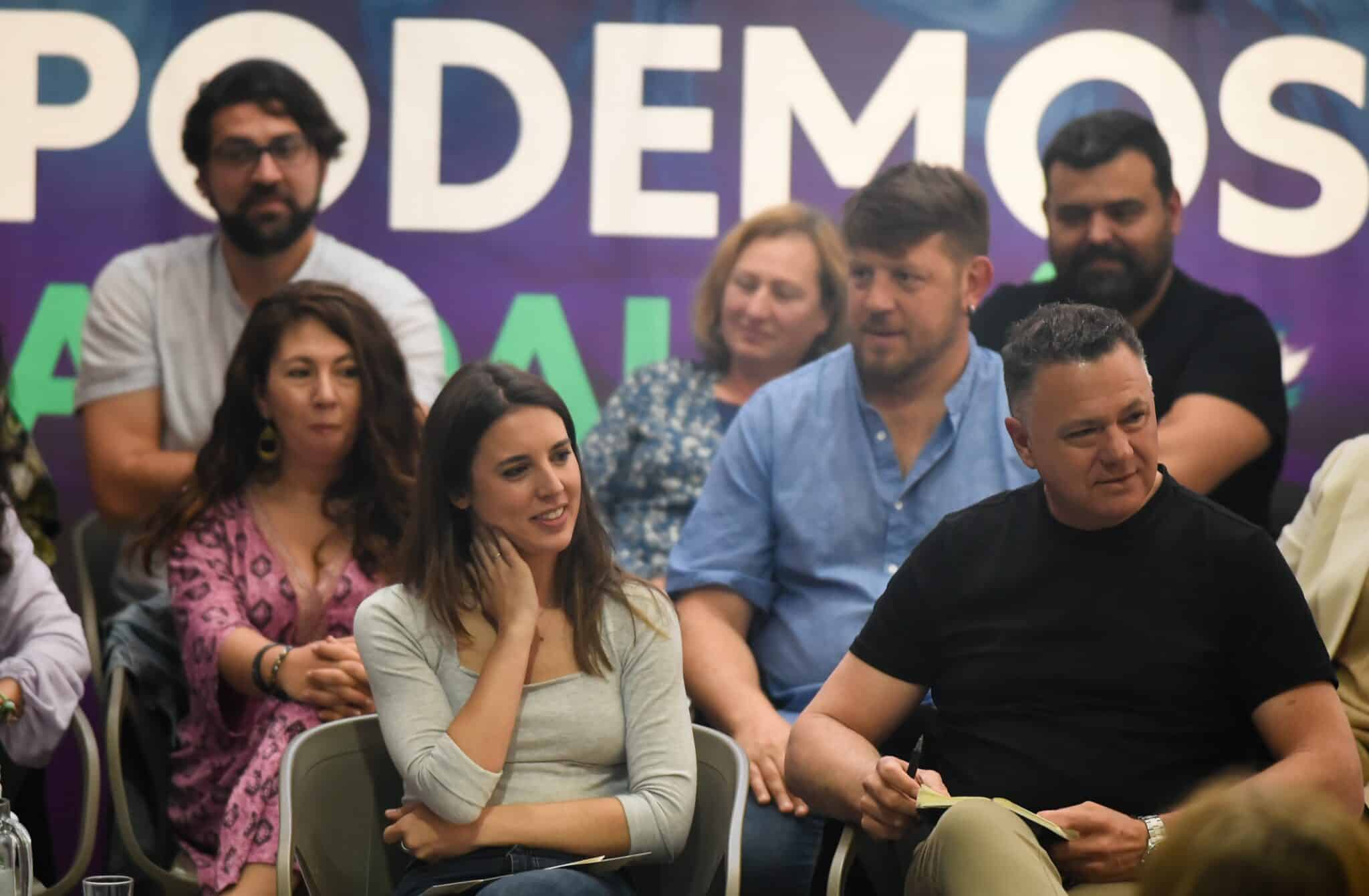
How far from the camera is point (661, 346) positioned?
433 centimetres

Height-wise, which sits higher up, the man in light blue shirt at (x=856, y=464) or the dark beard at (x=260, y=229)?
the dark beard at (x=260, y=229)

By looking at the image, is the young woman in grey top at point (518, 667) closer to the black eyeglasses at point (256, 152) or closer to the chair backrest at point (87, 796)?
the chair backrest at point (87, 796)

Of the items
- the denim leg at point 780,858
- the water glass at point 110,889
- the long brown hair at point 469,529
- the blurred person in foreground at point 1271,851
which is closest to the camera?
the blurred person in foreground at point 1271,851

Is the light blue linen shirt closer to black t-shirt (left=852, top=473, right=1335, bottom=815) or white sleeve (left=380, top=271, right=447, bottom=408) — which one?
black t-shirt (left=852, top=473, right=1335, bottom=815)

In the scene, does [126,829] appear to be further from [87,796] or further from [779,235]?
[779,235]

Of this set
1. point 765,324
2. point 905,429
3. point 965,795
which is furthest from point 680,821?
point 765,324

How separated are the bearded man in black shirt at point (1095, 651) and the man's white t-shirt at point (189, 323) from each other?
75.1 inches

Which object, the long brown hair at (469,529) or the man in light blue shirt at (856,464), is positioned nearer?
the long brown hair at (469,529)

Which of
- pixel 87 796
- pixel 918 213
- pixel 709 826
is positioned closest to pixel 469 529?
pixel 709 826

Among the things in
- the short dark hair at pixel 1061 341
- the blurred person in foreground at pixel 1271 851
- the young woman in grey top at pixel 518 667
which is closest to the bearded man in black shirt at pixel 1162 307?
the short dark hair at pixel 1061 341

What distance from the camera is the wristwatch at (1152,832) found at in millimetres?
2463

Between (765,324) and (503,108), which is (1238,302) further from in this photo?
(503,108)

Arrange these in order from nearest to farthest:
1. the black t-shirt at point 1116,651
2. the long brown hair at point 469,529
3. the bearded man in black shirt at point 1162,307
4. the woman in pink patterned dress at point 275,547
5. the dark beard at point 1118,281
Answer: the black t-shirt at point 1116,651, the long brown hair at point 469,529, the woman in pink patterned dress at point 275,547, the bearded man in black shirt at point 1162,307, the dark beard at point 1118,281

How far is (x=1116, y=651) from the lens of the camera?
2.60 m
